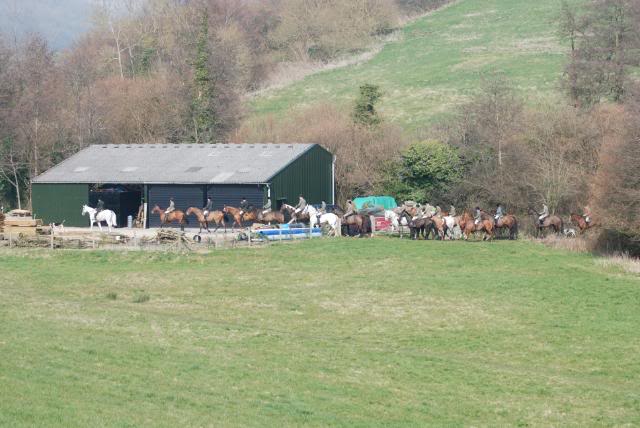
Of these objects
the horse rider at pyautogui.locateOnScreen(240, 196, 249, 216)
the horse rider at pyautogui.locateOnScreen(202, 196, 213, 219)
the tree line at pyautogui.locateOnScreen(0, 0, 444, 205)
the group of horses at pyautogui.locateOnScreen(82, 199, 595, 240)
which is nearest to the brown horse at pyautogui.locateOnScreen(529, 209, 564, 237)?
Result: the group of horses at pyautogui.locateOnScreen(82, 199, 595, 240)

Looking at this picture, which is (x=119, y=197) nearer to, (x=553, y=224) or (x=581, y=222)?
(x=553, y=224)

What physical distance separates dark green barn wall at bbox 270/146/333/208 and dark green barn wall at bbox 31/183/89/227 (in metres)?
10.2

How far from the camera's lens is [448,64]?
309 feet

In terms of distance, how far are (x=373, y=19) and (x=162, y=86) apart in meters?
38.4

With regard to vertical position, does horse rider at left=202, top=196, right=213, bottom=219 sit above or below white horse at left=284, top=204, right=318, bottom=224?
above

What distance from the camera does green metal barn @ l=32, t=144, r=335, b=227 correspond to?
165 feet

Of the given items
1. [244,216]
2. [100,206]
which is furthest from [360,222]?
[100,206]

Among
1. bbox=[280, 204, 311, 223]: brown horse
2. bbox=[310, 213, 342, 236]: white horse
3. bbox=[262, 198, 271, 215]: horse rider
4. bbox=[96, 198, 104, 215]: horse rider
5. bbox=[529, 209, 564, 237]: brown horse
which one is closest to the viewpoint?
bbox=[529, 209, 564, 237]: brown horse

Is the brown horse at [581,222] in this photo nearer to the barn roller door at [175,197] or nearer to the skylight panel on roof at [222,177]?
the skylight panel on roof at [222,177]

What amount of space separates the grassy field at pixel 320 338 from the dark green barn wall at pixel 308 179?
436 inches

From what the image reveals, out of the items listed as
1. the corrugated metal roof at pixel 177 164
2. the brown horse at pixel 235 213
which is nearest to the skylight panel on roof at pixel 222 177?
the corrugated metal roof at pixel 177 164

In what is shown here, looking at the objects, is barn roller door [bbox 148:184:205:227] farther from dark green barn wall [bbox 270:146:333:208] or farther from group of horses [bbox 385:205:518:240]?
group of horses [bbox 385:205:518:240]

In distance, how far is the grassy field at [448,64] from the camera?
270 feet

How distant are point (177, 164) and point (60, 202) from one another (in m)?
6.32
